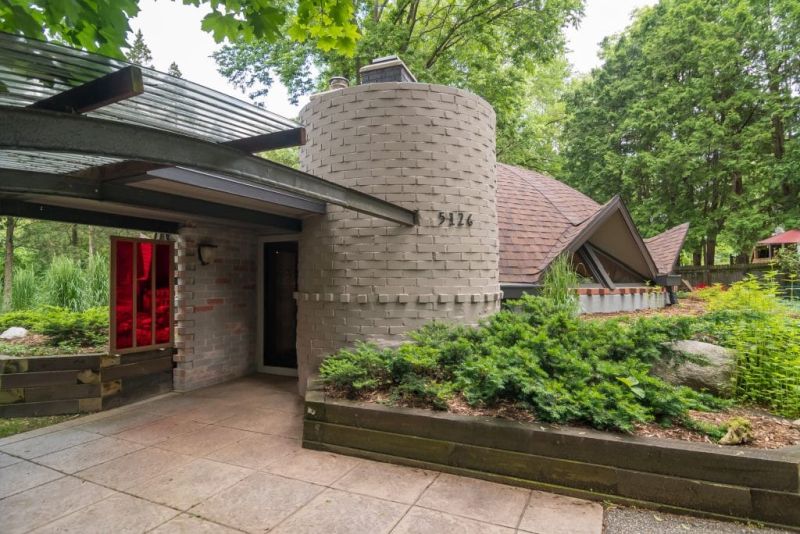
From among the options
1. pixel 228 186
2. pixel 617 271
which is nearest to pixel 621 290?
pixel 617 271

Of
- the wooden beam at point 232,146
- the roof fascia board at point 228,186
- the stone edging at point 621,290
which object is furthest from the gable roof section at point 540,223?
the wooden beam at point 232,146

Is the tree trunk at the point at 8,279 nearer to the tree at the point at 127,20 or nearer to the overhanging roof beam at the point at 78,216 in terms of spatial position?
the overhanging roof beam at the point at 78,216

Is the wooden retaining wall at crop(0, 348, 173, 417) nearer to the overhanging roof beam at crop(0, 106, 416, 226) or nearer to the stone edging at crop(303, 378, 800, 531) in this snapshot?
the stone edging at crop(303, 378, 800, 531)

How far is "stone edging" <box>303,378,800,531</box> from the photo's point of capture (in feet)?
7.96

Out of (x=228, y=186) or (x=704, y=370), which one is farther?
(x=228, y=186)

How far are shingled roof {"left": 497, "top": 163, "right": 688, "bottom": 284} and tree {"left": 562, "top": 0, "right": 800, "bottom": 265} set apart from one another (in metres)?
5.02

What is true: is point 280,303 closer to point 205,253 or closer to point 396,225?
point 205,253

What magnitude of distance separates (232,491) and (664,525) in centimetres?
278

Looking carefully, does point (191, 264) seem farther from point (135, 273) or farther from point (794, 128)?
point (794, 128)

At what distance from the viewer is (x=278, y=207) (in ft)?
15.8

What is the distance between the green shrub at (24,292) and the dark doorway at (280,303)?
5177mm

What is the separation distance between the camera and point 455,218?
4.88m

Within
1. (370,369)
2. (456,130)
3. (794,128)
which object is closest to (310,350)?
(370,369)

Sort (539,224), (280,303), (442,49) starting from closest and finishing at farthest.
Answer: (280,303) < (539,224) < (442,49)
